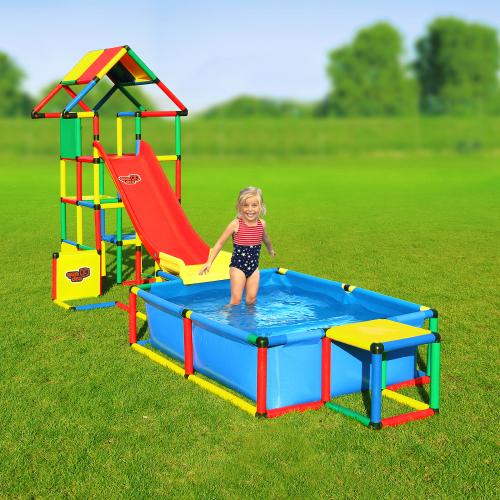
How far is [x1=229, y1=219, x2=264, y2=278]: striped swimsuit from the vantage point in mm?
7695

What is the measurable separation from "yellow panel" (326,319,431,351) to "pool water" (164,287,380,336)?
872 millimetres

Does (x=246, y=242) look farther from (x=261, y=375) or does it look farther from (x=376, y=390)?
(x=376, y=390)

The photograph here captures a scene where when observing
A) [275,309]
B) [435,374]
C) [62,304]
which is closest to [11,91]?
[62,304]

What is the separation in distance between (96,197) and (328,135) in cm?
3859

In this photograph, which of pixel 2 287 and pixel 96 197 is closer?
pixel 96 197

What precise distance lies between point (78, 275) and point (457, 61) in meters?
73.2

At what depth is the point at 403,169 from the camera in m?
34.2

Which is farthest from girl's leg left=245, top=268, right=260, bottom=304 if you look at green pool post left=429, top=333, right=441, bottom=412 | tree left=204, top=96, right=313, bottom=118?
tree left=204, top=96, right=313, bottom=118

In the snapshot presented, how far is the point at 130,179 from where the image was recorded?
35.0ft

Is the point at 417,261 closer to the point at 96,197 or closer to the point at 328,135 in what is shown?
the point at 96,197

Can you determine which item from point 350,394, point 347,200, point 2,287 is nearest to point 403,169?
point 347,200

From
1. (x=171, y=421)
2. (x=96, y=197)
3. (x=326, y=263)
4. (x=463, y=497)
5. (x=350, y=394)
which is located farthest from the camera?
(x=326, y=263)

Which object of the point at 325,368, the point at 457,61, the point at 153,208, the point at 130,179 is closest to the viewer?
the point at 325,368

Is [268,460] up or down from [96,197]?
down
